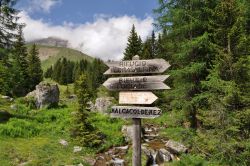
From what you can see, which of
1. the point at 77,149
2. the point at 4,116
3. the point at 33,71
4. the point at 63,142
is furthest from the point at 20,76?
the point at 77,149

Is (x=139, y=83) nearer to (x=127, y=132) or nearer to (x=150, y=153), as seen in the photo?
(x=150, y=153)

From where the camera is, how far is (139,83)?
29.6 ft

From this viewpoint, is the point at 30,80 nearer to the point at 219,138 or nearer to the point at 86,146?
the point at 86,146

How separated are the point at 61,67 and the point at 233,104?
322 feet

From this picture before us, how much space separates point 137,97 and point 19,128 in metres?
17.4

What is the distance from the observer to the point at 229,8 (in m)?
19.4

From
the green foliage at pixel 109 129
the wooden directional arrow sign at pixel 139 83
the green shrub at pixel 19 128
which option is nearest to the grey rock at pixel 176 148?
the green foliage at pixel 109 129

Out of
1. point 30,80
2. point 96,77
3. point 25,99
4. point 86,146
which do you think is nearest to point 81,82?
point 86,146

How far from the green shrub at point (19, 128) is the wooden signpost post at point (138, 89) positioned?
1634 centimetres

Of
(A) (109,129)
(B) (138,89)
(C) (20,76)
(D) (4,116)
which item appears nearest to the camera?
(B) (138,89)

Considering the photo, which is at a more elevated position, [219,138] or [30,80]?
[30,80]

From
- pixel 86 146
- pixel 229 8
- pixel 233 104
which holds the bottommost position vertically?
pixel 86 146

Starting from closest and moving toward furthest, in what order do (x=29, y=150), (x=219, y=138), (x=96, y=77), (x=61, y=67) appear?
1. (x=219, y=138)
2. (x=29, y=150)
3. (x=96, y=77)
4. (x=61, y=67)

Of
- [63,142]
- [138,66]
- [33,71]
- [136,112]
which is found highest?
[33,71]
